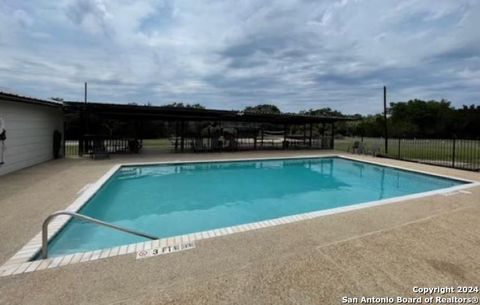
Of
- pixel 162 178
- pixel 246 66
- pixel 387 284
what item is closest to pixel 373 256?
pixel 387 284

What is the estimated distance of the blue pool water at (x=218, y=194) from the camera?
16.6ft

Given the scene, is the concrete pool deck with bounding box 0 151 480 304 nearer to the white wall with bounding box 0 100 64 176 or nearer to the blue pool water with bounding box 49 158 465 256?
the blue pool water with bounding box 49 158 465 256

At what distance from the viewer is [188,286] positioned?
237 centimetres

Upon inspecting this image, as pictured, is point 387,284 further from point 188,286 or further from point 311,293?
point 188,286

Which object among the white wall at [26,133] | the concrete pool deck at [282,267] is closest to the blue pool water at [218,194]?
the concrete pool deck at [282,267]

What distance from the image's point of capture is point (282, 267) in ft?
8.93

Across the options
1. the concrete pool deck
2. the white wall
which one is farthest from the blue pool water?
the white wall

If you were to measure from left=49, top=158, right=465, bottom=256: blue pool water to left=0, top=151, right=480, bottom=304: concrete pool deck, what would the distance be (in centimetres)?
127

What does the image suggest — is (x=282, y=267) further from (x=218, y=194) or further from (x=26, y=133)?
(x=26, y=133)

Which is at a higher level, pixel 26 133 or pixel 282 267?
pixel 26 133

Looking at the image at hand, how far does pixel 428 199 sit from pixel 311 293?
4.47 metres

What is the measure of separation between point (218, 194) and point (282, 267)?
5.15 m

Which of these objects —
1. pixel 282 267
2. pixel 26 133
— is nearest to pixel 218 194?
pixel 282 267

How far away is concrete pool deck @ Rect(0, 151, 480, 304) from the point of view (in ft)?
7.45
